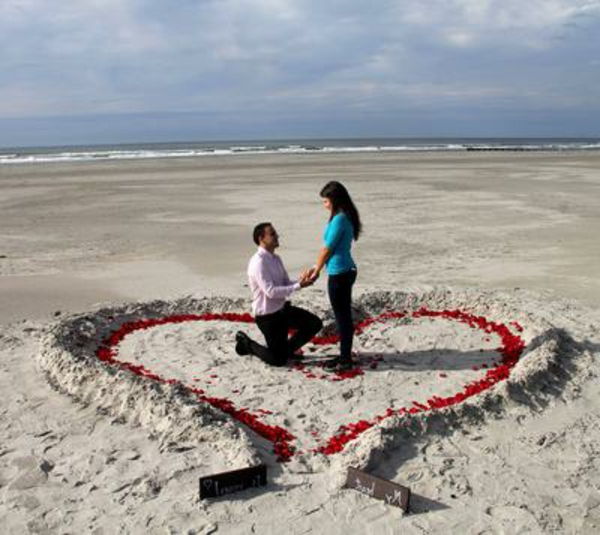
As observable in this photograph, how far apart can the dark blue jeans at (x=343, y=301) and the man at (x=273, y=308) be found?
270 mm

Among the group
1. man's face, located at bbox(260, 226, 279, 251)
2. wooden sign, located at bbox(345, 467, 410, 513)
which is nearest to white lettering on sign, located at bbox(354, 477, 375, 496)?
wooden sign, located at bbox(345, 467, 410, 513)

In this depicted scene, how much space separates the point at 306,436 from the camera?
18.2 ft

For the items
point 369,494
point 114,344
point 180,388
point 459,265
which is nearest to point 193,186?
point 459,265

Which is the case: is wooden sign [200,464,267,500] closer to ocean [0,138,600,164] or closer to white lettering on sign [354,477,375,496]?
white lettering on sign [354,477,375,496]

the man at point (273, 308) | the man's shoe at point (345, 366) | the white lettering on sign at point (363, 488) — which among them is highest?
the man at point (273, 308)

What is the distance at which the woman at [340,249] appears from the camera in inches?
253

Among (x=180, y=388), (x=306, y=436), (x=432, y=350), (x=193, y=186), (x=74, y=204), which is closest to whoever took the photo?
(x=306, y=436)

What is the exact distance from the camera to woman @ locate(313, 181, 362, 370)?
253 inches

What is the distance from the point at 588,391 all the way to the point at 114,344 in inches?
219

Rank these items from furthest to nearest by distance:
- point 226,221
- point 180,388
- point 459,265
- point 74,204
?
1. point 74,204
2. point 226,221
3. point 459,265
4. point 180,388

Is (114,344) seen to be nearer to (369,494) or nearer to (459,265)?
(369,494)

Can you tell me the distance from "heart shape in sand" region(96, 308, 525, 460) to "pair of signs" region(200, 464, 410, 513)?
18.9 inches

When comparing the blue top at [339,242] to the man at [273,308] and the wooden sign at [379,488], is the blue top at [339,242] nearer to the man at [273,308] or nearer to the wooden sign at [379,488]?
the man at [273,308]

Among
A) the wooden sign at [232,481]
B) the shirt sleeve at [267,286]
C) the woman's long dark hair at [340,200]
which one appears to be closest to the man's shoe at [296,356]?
the shirt sleeve at [267,286]
